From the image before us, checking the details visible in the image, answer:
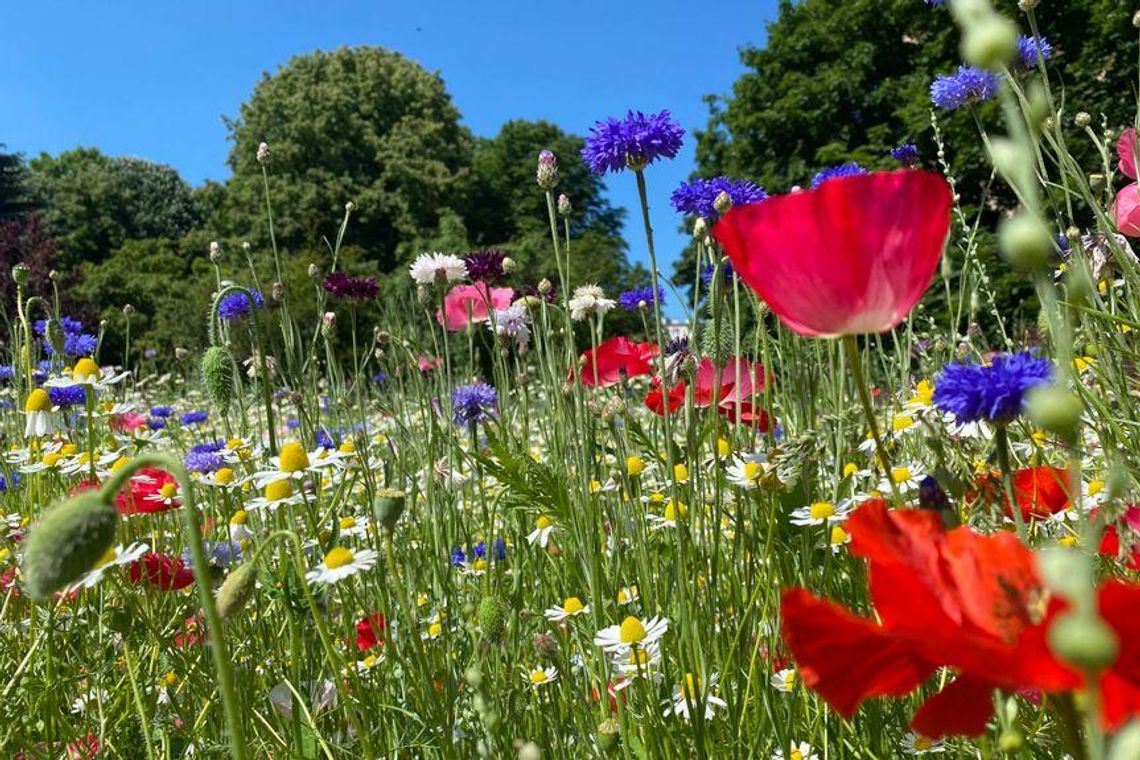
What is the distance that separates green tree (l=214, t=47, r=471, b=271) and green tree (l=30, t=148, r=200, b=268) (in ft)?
20.7

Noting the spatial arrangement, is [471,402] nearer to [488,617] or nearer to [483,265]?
[483,265]

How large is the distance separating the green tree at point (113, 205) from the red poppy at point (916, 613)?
86.5 ft

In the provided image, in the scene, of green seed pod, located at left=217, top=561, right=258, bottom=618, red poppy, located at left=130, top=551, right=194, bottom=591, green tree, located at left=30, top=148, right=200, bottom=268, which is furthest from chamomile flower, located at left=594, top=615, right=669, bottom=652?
green tree, located at left=30, top=148, right=200, bottom=268

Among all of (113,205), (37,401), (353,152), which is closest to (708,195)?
(37,401)

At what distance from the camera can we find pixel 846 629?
39cm

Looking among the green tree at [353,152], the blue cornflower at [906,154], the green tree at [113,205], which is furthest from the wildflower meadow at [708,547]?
the green tree at [113,205]

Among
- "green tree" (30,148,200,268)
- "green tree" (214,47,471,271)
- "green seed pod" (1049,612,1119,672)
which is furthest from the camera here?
"green tree" (30,148,200,268)

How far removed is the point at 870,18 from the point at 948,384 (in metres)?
13.8

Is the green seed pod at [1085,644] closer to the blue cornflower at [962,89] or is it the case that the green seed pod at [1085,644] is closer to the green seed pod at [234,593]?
the green seed pod at [234,593]

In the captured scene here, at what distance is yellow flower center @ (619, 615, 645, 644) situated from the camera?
99 centimetres

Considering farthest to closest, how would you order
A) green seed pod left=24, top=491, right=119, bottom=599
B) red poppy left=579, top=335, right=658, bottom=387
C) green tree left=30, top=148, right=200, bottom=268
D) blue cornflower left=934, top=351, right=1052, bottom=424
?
green tree left=30, top=148, right=200, bottom=268, red poppy left=579, top=335, right=658, bottom=387, blue cornflower left=934, top=351, right=1052, bottom=424, green seed pod left=24, top=491, right=119, bottom=599

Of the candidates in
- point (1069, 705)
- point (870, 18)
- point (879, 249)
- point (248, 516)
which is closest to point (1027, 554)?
point (1069, 705)

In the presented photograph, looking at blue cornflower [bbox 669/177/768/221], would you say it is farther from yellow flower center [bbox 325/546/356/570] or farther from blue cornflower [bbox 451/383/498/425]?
blue cornflower [bbox 451/383/498/425]

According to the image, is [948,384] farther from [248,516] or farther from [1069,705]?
[248,516]
